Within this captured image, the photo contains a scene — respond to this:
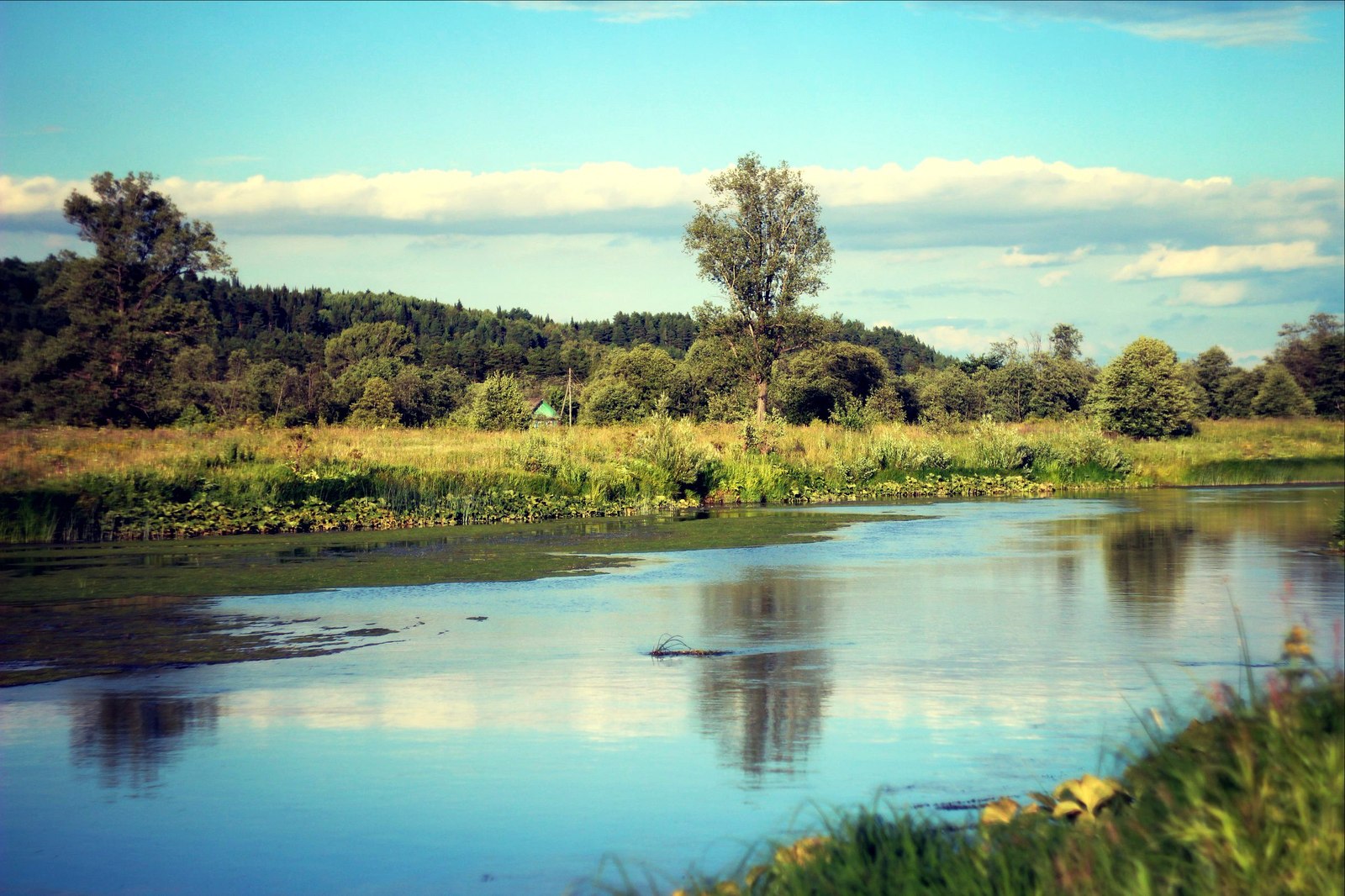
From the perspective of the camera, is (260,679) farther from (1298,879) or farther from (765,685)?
(1298,879)

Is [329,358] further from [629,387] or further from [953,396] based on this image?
[953,396]

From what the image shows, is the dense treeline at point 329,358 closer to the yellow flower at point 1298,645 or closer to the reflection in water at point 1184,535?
the reflection in water at point 1184,535

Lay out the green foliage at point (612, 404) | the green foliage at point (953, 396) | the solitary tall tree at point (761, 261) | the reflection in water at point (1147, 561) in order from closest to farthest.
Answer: the reflection in water at point (1147, 561)
the solitary tall tree at point (761, 261)
the green foliage at point (953, 396)
the green foliage at point (612, 404)

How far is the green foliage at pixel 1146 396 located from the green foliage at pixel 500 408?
103 ft

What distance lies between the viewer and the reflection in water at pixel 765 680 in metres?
8.02

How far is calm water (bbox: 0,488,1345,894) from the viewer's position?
6.27 m

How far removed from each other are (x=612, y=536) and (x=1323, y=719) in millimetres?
20029

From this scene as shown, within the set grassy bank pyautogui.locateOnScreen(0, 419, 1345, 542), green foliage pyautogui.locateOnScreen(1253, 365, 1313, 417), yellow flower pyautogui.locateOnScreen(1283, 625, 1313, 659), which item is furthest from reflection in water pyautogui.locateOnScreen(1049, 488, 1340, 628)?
green foliage pyautogui.locateOnScreen(1253, 365, 1313, 417)

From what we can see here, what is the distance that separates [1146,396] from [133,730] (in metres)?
61.8

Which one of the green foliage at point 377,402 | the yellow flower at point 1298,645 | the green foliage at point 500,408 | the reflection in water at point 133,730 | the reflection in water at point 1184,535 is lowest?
the reflection in water at point 1184,535

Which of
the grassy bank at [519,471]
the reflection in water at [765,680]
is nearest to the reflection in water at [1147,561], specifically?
the reflection in water at [765,680]

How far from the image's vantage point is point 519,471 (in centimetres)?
3052

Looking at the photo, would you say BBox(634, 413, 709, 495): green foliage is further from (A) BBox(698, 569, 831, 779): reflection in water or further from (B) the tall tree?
(B) the tall tree

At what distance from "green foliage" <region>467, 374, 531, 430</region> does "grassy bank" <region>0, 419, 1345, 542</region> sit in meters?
11.5
